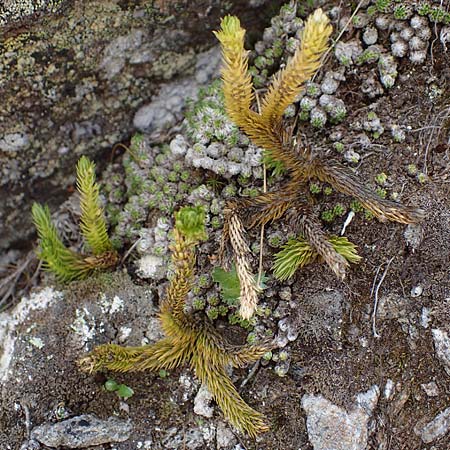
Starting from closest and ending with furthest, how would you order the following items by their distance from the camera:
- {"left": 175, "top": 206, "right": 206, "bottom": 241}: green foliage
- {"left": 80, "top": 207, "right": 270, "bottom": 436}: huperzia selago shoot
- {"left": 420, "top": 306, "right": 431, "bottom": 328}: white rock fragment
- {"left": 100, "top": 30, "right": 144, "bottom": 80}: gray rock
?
{"left": 175, "top": 206, "right": 206, "bottom": 241}: green foliage → {"left": 80, "top": 207, "right": 270, "bottom": 436}: huperzia selago shoot → {"left": 420, "top": 306, "right": 431, "bottom": 328}: white rock fragment → {"left": 100, "top": 30, "right": 144, "bottom": 80}: gray rock

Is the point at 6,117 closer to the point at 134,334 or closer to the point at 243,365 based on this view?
the point at 134,334

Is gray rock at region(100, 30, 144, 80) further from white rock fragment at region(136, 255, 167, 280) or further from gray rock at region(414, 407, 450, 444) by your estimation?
gray rock at region(414, 407, 450, 444)

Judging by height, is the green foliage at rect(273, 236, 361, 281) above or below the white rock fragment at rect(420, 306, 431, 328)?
above

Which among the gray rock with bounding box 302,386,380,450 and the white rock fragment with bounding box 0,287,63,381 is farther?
the white rock fragment with bounding box 0,287,63,381

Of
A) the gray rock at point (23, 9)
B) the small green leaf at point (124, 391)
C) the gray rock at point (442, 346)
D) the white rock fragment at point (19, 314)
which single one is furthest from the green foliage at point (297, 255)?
the gray rock at point (23, 9)

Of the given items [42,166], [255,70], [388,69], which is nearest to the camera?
[388,69]

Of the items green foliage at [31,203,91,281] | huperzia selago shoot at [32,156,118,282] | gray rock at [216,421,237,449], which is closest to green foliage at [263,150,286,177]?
huperzia selago shoot at [32,156,118,282]

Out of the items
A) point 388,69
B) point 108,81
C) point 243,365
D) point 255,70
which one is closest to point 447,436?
point 243,365
